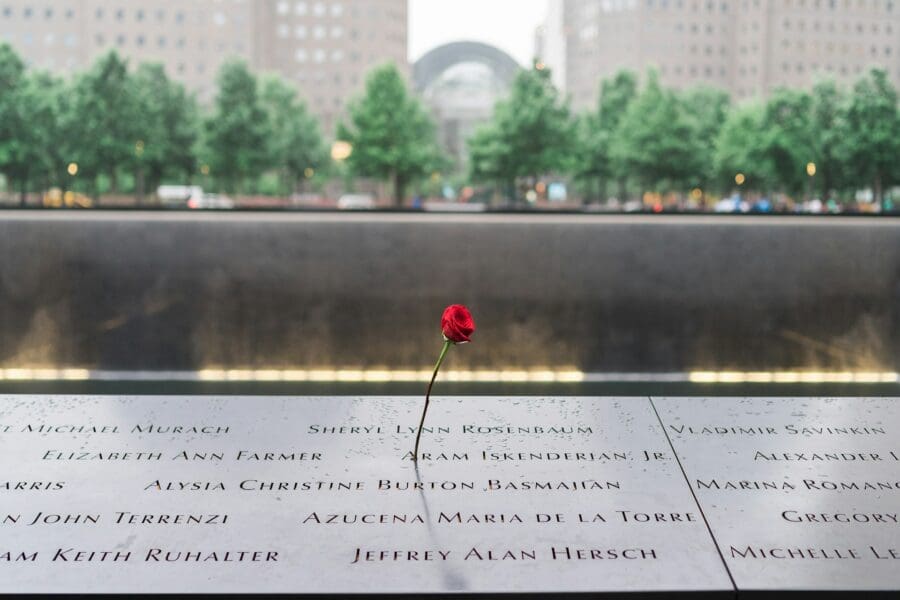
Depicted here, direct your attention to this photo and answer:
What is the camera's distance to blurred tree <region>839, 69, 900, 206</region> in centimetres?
3234

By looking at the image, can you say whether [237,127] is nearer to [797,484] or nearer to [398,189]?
[398,189]

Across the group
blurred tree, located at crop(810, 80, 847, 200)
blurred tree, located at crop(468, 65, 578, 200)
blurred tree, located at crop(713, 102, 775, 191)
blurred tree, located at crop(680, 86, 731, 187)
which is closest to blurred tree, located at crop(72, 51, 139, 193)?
blurred tree, located at crop(468, 65, 578, 200)

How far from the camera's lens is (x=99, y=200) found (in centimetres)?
4169

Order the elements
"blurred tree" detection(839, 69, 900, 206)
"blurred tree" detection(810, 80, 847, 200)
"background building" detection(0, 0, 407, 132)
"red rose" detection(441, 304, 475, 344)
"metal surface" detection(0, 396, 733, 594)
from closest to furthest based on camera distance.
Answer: "metal surface" detection(0, 396, 733, 594) → "red rose" detection(441, 304, 475, 344) → "blurred tree" detection(839, 69, 900, 206) → "blurred tree" detection(810, 80, 847, 200) → "background building" detection(0, 0, 407, 132)

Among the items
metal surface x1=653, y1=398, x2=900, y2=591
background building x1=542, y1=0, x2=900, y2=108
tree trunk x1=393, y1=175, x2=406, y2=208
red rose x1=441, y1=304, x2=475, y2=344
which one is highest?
background building x1=542, y1=0, x2=900, y2=108

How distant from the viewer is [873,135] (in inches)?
1289

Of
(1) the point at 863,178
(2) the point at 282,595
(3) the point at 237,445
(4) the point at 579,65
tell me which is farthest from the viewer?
(4) the point at 579,65

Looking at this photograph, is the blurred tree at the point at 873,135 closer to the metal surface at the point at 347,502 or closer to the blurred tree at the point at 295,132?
the blurred tree at the point at 295,132

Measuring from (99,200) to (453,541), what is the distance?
42.8 metres

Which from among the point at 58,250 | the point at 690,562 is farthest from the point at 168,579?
the point at 58,250

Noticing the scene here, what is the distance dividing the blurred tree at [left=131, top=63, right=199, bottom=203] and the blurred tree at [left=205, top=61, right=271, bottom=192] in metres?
1.24

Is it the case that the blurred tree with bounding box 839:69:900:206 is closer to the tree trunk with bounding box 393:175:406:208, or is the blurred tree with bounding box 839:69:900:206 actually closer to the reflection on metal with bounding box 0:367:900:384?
the tree trunk with bounding box 393:175:406:208

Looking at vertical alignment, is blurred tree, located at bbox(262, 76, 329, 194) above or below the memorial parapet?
above

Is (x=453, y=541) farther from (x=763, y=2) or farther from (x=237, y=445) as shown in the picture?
(x=763, y=2)
